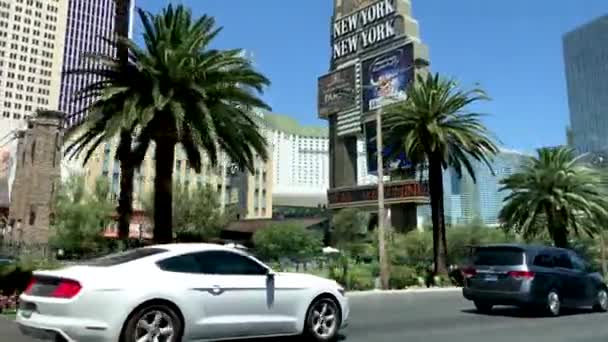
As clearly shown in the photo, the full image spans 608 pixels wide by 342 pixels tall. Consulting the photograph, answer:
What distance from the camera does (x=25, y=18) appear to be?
155625 millimetres

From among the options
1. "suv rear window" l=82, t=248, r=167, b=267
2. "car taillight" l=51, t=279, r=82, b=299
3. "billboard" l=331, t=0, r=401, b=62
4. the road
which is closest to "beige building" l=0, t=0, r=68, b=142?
"billboard" l=331, t=0, r=401, b=62

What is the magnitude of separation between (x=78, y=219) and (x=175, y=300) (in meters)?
50.3

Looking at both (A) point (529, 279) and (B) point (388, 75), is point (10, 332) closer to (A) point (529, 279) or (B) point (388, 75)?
(A) point (529, 279)

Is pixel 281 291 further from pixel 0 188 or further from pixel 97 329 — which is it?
pixel 0 188

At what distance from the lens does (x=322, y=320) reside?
8.59m

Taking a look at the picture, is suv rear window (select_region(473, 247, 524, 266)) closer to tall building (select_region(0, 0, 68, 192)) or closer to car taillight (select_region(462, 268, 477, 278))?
car taillight (select_region(462, 268, 477, 278))

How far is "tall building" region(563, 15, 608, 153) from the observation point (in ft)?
506

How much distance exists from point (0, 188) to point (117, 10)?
3252 inches

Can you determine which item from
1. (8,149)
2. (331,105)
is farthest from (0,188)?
(331,105)

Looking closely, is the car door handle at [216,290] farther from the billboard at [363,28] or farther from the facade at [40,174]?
the billboard at [363,28]

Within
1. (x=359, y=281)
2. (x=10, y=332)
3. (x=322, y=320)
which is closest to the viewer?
(x=322, y=320)

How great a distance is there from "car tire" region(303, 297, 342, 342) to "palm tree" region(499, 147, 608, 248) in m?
28.6

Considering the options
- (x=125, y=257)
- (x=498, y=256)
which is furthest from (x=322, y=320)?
A: (x=498, y=256)

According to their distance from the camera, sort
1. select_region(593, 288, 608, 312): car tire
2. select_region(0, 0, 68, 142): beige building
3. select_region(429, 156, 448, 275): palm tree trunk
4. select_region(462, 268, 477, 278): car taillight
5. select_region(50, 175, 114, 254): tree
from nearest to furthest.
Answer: select_region(462, 268, 477, 278): car taillight < select_region(593, 288, 608, 312): car tire < select_region(429, 156, 448, 275): palm tree trunk < select_region(50, 175, 114, 254): tree < select_region(0, 0, 68, 142): beige building
